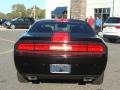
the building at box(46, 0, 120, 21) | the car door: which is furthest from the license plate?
the car door

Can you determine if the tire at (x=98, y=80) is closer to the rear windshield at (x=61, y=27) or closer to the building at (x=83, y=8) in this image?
the rear windshield at (x=61, y=27)

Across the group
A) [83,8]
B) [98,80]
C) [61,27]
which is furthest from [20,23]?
[98,80]

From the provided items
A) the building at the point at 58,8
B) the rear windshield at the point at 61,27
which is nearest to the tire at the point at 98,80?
the rear windshield at the point at 61,27

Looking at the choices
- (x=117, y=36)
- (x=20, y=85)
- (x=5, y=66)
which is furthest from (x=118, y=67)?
(x=117, y=36)

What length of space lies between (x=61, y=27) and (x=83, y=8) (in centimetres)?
4662

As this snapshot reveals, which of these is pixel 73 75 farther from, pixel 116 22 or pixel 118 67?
pixel 116 22

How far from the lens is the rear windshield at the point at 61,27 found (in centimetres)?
947

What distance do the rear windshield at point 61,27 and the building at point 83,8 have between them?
37603 mm

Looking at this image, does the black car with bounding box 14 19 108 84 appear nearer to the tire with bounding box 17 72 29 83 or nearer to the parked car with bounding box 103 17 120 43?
the tire with bounding box 17 72 29 83

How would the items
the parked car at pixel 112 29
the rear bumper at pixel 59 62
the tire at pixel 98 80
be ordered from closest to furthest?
the rear bumper at pixel 59 62 → the tire at pixel 98 80 → the parked car at pixel 112 29

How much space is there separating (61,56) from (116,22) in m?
17.2

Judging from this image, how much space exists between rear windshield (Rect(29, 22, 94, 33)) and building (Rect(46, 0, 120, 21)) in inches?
1480

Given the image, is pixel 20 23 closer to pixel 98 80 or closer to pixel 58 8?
pixel 58 8

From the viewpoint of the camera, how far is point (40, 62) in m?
8.20
